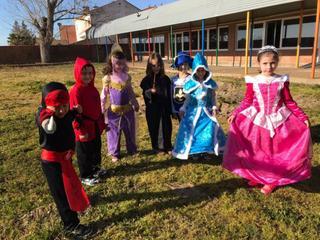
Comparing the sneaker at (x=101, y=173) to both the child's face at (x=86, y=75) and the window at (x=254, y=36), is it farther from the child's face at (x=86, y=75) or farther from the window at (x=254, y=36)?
the window at (x=254, y=36)

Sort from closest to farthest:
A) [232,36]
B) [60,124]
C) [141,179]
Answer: [60,124] < [141,179] < [232,36]

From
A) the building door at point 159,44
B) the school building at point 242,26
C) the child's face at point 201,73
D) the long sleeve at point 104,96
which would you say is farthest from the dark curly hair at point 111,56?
the building door at point 159,44

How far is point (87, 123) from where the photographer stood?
3719 millimetres

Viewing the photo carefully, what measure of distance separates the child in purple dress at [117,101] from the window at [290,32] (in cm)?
1368

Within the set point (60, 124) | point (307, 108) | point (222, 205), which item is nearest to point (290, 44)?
point (307, 108)

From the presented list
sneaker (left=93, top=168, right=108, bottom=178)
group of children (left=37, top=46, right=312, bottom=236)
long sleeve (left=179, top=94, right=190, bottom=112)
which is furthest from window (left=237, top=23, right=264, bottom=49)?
sneaker (left=93, top=168, right=108, bottom=178)

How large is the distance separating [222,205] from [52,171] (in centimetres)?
185

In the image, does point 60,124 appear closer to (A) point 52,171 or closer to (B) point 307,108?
(A) point 52,171

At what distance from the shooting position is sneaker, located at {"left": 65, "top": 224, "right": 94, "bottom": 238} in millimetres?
2934

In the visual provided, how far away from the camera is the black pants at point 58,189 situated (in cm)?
279

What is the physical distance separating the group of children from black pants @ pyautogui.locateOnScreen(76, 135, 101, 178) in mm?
13

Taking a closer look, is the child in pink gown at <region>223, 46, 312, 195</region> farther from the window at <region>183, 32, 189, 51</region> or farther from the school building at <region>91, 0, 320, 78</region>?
the window at <region>183, 32, 189, 51</region>

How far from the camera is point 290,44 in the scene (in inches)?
626

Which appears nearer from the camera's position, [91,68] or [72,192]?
[72,192]
